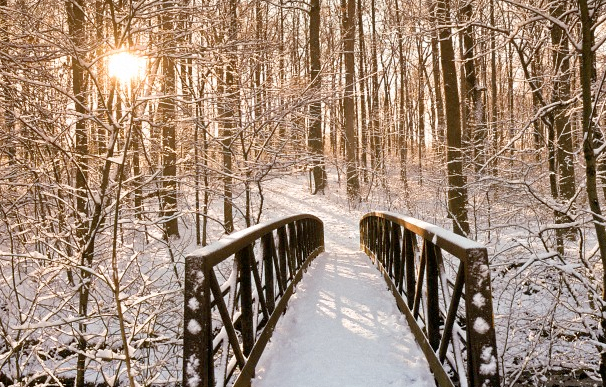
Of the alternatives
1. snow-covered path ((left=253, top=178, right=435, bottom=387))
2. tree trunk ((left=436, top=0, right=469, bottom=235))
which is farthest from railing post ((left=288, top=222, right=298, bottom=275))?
tree trunk ((left=436, top=0, right=469, bottom=235))

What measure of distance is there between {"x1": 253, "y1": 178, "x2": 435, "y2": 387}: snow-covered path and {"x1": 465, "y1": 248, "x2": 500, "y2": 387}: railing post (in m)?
1.21

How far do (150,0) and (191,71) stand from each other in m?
4.94

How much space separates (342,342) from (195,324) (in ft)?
7.60

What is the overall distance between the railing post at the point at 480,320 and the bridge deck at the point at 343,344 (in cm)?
122

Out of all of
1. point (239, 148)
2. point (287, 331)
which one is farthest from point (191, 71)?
point (287, 331)

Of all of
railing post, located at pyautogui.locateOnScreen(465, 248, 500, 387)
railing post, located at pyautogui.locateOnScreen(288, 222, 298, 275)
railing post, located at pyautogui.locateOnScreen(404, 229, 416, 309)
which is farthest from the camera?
railing post, located at pyautogui.locateOnScreen(288, 222, 298, 275)

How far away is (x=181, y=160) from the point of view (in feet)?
22.2

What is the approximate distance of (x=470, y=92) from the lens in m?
13.2

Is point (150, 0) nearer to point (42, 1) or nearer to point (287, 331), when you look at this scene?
point (42, 1)

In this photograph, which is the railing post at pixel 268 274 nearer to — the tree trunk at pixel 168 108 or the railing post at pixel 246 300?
the railing post at pixel 246 300

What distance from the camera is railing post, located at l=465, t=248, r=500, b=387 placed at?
2.52m

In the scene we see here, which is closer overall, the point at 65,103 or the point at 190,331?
the point at 190,331

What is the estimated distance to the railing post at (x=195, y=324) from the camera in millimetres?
2598

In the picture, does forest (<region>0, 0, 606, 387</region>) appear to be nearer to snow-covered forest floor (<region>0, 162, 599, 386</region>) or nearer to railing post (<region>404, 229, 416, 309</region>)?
snow-covered forest floor (<region>0, 162, 599, 386</region>)
